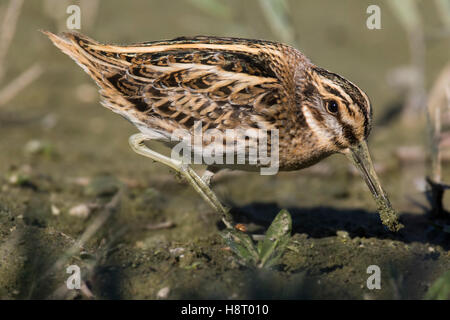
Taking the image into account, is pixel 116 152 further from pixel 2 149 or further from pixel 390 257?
pixel 390 257

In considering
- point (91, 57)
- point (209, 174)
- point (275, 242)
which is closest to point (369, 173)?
point (275, 242)

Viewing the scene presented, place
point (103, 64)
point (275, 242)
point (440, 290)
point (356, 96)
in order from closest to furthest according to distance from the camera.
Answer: point (440, 290) < point (275, 242) < point (356, 96) < point (103, 64)

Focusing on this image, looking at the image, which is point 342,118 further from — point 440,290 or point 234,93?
point 440,290

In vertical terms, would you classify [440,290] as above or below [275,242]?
below

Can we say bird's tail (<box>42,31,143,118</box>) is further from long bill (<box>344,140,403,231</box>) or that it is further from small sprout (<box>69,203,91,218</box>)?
long bill (<box>344,140,403,231</box>)

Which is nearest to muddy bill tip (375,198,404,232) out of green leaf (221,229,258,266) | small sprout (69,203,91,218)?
green leaf (221,229,258,266)

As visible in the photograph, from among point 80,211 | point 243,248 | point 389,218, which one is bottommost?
point 243,248
